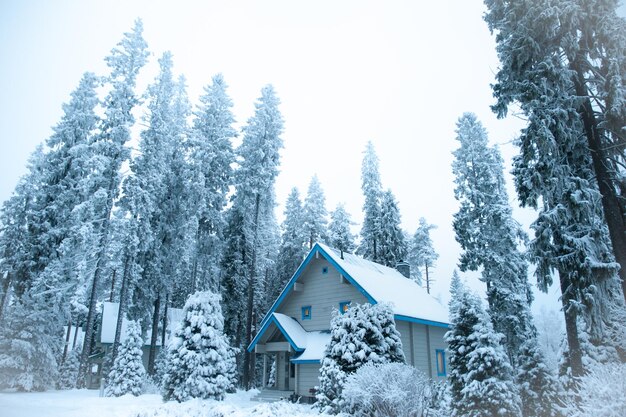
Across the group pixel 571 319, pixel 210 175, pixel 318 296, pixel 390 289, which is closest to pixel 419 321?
pixel 390 289

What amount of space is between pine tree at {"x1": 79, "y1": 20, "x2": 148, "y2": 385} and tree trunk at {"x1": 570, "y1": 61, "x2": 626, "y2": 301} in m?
24.1

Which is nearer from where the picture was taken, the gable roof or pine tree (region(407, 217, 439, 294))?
the gable roof

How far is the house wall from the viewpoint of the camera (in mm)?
20922

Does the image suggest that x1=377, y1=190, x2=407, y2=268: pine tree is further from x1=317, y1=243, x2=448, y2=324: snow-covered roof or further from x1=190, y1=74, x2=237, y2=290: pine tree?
x1=190, y1=74, x2=237, y2=290: pine tree

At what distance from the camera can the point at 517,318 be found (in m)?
23.7

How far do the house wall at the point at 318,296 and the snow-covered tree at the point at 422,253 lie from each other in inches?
896

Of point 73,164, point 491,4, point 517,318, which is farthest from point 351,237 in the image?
point 491,4

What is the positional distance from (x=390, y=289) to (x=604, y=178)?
13332 mm

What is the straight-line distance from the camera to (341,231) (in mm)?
41656

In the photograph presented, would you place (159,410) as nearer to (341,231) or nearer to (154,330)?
(154,330)

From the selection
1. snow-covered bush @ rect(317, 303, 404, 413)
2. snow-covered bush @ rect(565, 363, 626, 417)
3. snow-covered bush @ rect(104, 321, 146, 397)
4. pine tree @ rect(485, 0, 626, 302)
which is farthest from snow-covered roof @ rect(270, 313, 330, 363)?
snow-covered bush @ rect(565, 363, 626, 417)

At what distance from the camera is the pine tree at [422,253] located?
43156mm

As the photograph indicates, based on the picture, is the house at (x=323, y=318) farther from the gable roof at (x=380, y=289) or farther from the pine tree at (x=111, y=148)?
the pine tree at (x=111, y=148)

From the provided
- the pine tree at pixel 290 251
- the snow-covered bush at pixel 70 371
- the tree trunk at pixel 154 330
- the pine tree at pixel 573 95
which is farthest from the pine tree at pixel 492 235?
the snow-covered bush at pixel 70 371
